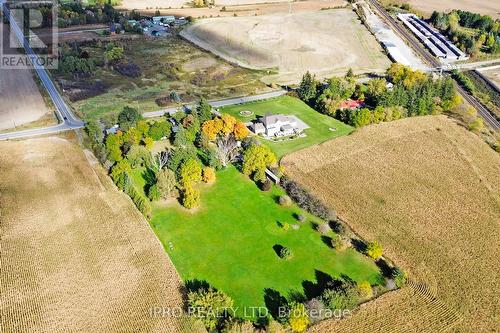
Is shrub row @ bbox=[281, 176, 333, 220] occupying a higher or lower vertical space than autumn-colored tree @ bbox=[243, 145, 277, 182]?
lower

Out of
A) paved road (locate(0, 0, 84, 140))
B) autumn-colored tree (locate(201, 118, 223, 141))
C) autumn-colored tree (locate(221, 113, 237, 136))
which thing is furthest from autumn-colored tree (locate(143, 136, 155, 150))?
paved road (locate(0, 0, 84, 140))

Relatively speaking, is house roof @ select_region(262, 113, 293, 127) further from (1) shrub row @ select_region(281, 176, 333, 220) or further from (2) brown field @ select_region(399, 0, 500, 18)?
(2) brown field @ select_region(399, 0, 500, 18)

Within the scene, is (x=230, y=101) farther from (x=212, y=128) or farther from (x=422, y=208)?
(x=422, y=208)

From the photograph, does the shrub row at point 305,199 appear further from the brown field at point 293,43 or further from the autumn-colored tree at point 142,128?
the brown field at point 293,43

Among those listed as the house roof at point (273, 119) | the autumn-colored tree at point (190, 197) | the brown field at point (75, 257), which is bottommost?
the brown field at point (75, 257)

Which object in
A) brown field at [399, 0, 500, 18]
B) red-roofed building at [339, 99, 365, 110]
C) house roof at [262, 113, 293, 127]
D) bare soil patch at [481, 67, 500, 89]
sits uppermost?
brown field at [399, 0, 500, 18]

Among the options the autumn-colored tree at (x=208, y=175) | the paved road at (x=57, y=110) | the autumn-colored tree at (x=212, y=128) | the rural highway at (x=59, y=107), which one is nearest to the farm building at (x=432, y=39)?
the rural highway at (x=59, y=107)
